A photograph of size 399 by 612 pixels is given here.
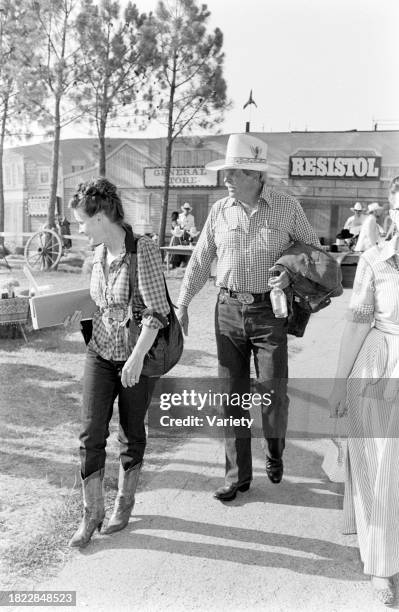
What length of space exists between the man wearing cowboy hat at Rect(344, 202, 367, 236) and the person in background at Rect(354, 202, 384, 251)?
0.10 meters

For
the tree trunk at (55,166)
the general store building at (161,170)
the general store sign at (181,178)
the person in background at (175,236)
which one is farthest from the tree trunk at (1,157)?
the person in background at (175,236)

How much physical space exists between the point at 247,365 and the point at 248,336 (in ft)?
0.61

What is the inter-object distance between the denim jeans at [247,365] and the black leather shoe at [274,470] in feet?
0.10

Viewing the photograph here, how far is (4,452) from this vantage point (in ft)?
10.4

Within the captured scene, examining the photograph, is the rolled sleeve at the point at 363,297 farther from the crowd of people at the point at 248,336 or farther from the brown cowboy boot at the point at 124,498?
the brown cowboy boot at the point at 124,498

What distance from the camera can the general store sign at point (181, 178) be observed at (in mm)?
4459

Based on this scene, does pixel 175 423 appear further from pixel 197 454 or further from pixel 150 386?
pixel 150 386

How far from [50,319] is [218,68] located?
197 centimetres

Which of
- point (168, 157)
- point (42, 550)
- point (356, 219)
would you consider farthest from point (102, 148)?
point (356, 219)

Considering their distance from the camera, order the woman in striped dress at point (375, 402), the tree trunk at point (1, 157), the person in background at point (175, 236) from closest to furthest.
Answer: the woman in striped dress at point (375, 402)
the tree trunk at point (1, 157)
the person in background at point (175, 236)

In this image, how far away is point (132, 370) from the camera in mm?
2150

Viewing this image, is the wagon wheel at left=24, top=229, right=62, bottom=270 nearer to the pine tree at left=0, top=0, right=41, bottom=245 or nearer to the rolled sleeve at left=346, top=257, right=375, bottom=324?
the pine tree at left=0, top=0, right=41, bottom=245

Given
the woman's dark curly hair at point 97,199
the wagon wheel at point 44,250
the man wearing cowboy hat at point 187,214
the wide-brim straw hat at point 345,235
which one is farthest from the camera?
the wide-brim straw hat at point 345,235

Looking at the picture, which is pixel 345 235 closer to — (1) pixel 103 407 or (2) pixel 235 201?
(2) pixel 235 201
